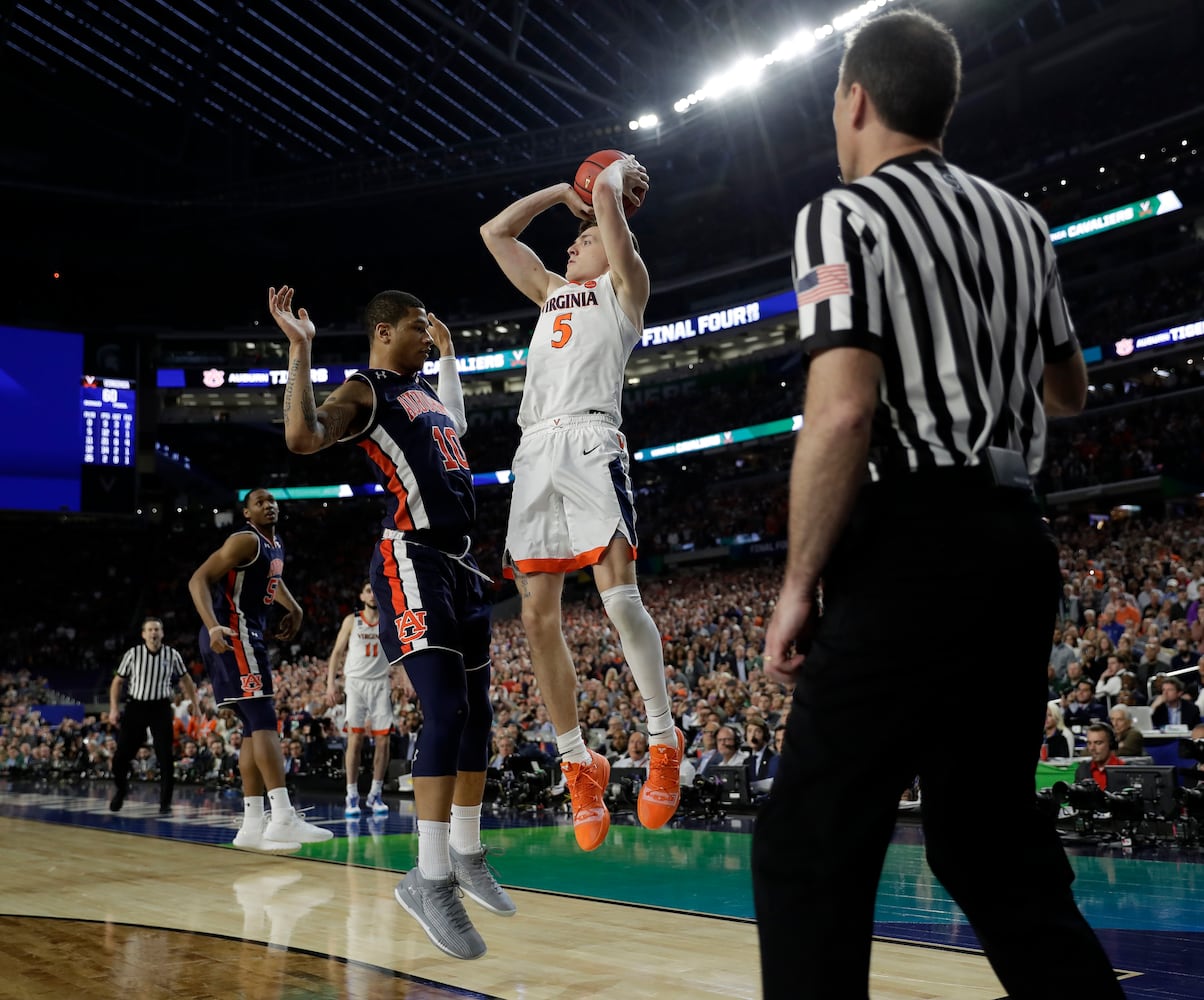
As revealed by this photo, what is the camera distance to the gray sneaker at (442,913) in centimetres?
361

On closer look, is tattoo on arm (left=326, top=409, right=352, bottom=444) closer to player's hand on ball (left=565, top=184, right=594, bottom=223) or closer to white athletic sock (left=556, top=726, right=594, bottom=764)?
player's hand on ball (left=565, top=184, right=594, bottom=223)

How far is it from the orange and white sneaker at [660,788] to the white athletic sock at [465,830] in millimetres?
795

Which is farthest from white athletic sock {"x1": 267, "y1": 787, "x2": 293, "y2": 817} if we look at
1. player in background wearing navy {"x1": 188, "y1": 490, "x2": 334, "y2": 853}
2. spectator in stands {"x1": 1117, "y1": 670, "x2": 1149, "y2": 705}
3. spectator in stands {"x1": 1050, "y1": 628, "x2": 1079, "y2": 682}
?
spectator in stands {"x1": 1050, "y1": 628, "x2": 1079, "y2": 682}

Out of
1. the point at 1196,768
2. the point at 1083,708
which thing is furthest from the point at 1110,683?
the point at 1196,768

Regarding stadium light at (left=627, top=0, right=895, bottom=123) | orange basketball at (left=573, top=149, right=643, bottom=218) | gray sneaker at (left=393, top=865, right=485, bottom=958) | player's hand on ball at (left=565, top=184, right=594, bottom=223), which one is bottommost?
gray sneaker at (left=393, top=865, right=485, bottom=958)

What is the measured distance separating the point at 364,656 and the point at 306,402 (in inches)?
299

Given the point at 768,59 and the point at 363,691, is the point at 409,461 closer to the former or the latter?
the point at 363,691

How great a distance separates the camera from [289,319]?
3.94 metres

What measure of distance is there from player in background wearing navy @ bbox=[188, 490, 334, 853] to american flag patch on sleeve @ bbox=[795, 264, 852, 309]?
5.75 m

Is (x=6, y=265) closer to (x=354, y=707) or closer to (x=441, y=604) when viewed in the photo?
(x=354, y=707)

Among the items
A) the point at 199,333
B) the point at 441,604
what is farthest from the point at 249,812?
Result: the point at 199,333

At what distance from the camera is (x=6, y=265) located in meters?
34.0

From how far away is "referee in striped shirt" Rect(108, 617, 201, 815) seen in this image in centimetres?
1133

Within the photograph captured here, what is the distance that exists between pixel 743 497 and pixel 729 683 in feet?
65.7
